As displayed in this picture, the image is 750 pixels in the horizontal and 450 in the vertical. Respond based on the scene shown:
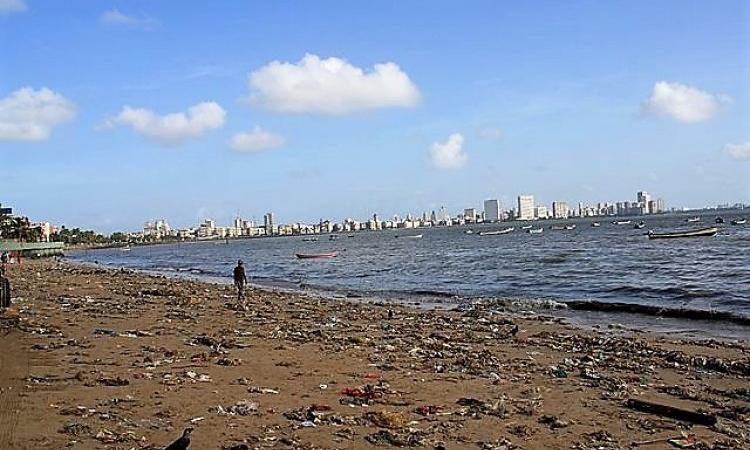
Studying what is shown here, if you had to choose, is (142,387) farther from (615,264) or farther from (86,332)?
(615,264)

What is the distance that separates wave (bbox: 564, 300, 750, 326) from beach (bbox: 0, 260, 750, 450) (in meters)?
4.85

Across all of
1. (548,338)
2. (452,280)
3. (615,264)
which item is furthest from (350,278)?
(548,338)

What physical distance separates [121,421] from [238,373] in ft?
11.3

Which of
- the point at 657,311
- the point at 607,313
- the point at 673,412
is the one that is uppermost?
the point at 673,412

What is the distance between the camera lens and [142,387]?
10.3 meters

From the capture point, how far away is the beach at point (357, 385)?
8.05 m

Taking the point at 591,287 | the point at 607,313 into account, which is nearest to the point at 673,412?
the point at 607,313

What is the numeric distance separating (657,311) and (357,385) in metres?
16.5

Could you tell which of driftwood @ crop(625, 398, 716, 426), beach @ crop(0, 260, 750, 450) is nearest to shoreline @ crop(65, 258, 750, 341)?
beach @ crop(0, 260, 750, 450)

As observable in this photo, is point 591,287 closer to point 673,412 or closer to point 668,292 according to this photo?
point 668,292

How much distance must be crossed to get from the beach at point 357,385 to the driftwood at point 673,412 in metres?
0.04

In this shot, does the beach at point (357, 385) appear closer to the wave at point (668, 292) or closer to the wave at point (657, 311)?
the wave at point (657, 311)

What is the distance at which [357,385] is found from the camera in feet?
35.4

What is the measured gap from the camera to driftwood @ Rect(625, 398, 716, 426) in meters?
8.68
